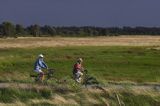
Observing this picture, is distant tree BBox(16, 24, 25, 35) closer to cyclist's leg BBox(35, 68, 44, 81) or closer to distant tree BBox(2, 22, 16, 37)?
distant tree BBox(2, 22, 16, 37)

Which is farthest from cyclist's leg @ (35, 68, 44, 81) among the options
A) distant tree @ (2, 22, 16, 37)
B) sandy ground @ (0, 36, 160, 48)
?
distant tree @ (2, 22, 16, 37)

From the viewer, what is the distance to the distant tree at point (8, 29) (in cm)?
17034

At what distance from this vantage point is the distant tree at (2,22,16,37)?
559 feet

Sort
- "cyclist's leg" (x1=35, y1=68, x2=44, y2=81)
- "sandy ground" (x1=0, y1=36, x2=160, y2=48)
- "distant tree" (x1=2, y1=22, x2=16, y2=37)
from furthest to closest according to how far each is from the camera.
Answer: "distant tree" (x1=2, y1=22, x2=16, y2=37) → "sandy ground" (x1=0, y1=36, x2=160, y2=48) → "cyclist's leg" (x1=35, y1=68, x2=44, y2=81)

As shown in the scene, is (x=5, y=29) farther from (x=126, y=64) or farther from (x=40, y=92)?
(x=40, y=92)

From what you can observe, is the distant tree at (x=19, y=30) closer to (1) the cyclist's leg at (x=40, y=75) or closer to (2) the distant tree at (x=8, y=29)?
(2) the distant tree at (x=8, y=29)

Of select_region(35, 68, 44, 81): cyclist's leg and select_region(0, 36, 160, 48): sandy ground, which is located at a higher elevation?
select_region(35, 68, 44, 81): cyclist's leg

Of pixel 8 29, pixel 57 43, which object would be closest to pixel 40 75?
pixel 57 43

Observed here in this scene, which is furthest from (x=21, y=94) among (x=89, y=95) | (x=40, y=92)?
(x=89, y=95)

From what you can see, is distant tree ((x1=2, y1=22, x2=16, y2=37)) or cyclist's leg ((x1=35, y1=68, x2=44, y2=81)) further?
distant tree ((x1=2, y1=22, x2=16, y2=37))

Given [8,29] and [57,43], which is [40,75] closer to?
[57,43]

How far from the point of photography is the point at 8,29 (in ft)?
567

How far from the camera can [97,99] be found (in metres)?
17.7

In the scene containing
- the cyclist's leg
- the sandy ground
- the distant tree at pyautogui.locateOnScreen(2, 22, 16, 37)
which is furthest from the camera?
the distant tree at pyautogui.locateOnScreen(2, 22, 16, 37)
